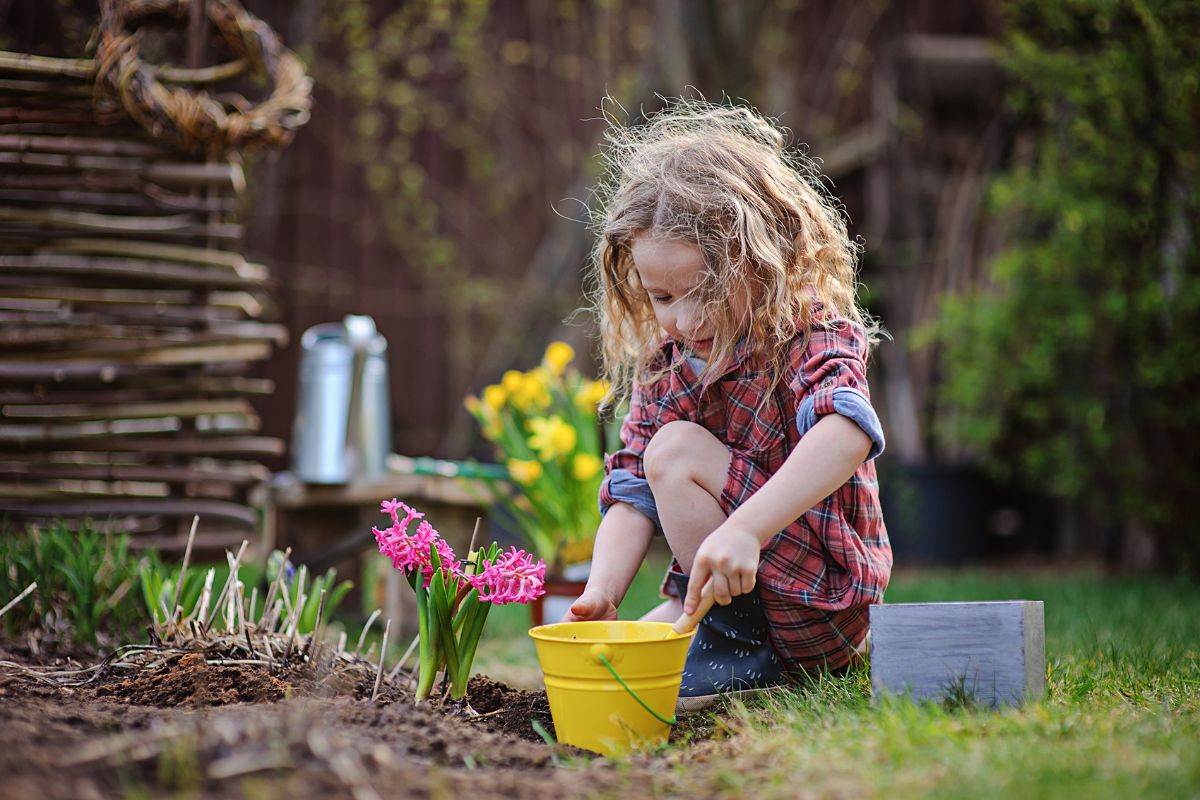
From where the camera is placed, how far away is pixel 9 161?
2.18 m

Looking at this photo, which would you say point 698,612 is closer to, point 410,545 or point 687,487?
point 687,487

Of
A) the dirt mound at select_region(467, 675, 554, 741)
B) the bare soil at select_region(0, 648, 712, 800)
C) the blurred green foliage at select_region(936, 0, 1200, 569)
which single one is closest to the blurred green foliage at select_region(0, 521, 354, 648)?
the bare soil at select_region(0, 648, 712, 800)

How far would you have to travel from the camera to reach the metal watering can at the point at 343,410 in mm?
2609

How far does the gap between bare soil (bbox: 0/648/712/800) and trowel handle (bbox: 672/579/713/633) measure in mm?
169

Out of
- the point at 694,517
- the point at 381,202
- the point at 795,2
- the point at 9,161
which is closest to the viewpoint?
the point at 694,517

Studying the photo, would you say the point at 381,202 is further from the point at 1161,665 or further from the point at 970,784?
the point at 970,784

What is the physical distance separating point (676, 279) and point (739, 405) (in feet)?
0.81

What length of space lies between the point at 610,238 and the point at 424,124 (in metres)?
4.03

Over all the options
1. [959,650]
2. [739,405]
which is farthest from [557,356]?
[959,650]

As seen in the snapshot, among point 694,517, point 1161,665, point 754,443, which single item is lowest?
point 1161,665

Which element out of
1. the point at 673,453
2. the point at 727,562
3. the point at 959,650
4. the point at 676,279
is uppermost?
the point at 676,279

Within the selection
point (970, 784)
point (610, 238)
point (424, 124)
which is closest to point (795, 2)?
point (424, 124)

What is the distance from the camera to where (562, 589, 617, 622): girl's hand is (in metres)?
1.68

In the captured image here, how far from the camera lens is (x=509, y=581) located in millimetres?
1644
